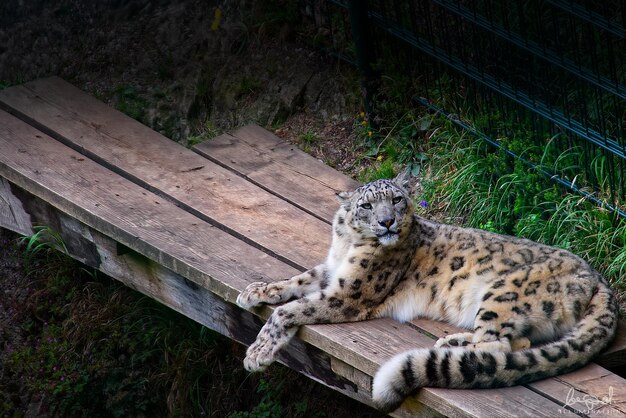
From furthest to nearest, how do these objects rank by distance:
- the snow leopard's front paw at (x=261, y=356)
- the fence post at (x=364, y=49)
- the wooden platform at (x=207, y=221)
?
the fence post at (x=364, y=49)
the snow leopard's front paw at (x=261, y=356)
the wooden platform at (x=207, y=221)

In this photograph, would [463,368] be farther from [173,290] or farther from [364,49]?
[364,49]

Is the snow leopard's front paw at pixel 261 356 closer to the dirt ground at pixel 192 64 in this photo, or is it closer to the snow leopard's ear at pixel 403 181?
the snow leopard's ear at pixel 403 181

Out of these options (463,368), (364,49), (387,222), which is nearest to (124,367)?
(387,222)

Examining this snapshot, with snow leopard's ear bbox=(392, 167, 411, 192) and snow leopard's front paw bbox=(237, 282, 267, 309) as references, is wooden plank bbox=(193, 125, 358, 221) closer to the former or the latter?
snow leopard's ear bbox=(392, 167, 411, 192)

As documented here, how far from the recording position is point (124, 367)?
6.27m

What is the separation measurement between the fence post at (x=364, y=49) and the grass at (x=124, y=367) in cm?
190

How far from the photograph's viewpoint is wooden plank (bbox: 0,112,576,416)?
181 inches

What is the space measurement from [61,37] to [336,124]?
7.93 feet

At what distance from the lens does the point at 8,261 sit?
6.74 metres

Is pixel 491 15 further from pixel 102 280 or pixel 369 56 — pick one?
pixel 102 280

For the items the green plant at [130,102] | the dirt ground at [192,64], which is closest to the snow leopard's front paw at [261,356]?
the dirt ground at [192,64]

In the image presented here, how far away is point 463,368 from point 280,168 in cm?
246

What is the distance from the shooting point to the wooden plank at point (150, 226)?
15.1ft

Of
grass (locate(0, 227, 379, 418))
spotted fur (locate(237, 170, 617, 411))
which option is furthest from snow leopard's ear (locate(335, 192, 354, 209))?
grass (locate(0, 227, 379, 418))
